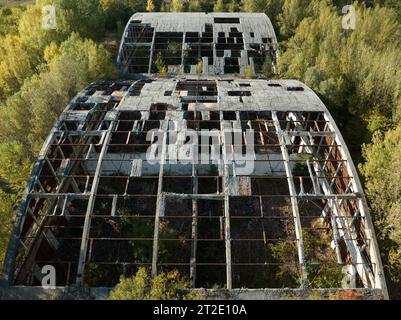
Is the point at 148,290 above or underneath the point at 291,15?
underneath

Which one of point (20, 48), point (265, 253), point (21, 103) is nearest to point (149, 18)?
point (20, 48)

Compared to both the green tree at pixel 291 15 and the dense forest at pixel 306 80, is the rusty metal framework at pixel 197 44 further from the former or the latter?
the green tree at pixel 291 15

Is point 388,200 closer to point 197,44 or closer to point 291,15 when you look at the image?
point 197,44

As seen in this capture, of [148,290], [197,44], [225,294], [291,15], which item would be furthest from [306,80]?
[148,290]

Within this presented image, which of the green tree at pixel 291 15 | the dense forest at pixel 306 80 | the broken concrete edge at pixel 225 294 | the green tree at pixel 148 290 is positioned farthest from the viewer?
the green tree at pixel 291 15

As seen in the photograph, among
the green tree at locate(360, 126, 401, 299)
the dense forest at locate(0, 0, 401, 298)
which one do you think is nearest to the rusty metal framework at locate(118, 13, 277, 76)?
the dense forest at locate(0, 0, 401, 298)

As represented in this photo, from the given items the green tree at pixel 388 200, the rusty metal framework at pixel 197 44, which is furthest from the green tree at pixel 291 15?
the green tree at pixel 388 200

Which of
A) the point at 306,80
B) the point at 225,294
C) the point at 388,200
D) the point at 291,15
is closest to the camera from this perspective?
the point at 225,294
